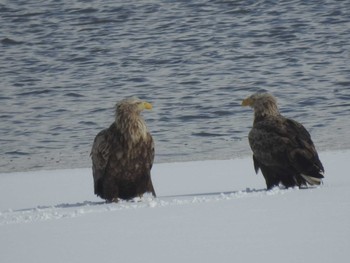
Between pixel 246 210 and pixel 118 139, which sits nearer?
pixel 246 210

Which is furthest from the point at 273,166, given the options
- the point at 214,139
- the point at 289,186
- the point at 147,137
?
the point at 214,139

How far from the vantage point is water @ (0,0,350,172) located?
46.0 ft

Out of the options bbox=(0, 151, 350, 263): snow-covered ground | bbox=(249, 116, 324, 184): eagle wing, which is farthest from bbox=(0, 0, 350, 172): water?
bbox=(0, 151, 350, 263): snow-covered ground

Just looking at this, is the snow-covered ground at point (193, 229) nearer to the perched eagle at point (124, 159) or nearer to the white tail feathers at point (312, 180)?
the white tail feathers at point (312, 180)

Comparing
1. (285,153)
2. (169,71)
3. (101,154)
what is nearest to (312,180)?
(285,153)

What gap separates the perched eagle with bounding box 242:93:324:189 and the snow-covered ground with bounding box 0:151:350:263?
193mm

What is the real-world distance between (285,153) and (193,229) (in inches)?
103

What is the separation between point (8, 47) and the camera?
2231cm

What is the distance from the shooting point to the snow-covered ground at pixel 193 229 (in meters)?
5.98

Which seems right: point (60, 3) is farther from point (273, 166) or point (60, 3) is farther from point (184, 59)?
point (273, 166)

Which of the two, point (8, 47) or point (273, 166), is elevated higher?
point (273, 166)

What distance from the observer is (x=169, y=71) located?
18.7 m

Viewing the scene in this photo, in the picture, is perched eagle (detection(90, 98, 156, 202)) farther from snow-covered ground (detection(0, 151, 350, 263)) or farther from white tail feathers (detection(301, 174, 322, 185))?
white tail feathers (detection(301, 174, 322, 185))

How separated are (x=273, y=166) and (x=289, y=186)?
→ 0.73ft
